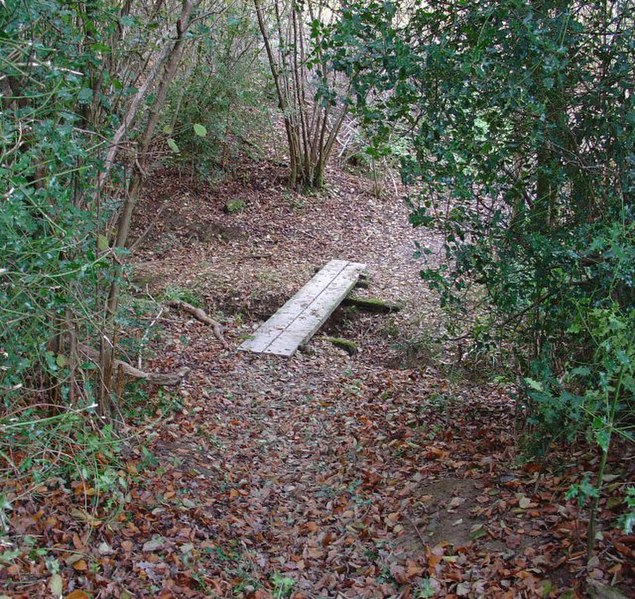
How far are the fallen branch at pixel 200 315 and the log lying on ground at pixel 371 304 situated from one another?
200 cm

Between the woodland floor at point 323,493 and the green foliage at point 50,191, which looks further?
the woodland floor at point 323,493

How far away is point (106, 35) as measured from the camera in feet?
12.9

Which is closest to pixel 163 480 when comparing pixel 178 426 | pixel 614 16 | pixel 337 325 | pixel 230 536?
pixel 230 536

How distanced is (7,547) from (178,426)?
2040 mm

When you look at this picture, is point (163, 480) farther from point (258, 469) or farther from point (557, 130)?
point (557, 130)

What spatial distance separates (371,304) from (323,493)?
4233 mm

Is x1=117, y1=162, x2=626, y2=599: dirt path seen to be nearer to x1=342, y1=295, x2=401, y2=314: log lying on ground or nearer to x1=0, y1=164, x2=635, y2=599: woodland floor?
x1=0, y1=164, x2=635, y2=599: woodland floor

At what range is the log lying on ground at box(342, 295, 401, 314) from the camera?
8.63 metres

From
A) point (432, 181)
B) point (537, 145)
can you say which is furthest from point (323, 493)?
point (537, 145)

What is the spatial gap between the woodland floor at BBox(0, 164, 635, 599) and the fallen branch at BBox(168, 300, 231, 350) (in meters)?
0.15

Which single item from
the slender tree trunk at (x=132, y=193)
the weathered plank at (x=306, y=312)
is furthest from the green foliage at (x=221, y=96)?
the slender tree trunk at (x=132, y=193)

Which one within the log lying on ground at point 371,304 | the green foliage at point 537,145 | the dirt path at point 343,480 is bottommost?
the dirt path at point 343,480

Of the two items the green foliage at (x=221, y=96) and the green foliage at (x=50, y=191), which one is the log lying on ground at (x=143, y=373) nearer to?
the green foliage at (x=50, y=191)

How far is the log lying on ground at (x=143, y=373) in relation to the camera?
4147 millimetres
